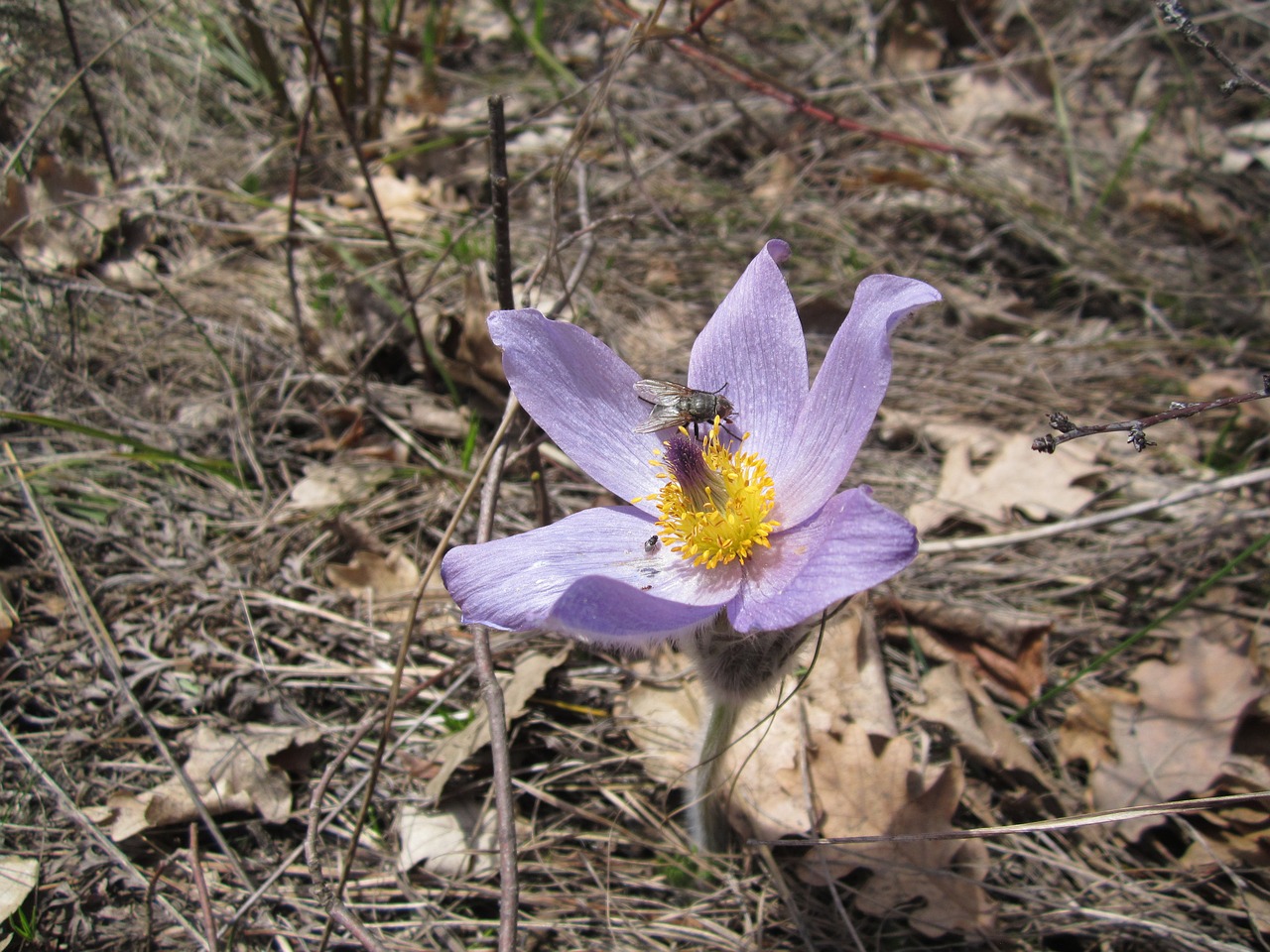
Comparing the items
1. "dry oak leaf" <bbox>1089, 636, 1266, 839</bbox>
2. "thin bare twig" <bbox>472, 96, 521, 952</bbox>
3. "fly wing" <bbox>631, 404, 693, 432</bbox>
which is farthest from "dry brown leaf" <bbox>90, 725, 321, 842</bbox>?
"dry oak leaf" <bbox>1089, 636, 1266, 839</bbox>

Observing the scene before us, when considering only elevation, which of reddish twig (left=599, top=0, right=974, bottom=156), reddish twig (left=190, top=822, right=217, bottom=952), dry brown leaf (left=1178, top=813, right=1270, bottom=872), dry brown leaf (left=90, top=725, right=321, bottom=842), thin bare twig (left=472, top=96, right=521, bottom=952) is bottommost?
dry brown leaf (left=1178, top=813, right=1270, bottom=872)

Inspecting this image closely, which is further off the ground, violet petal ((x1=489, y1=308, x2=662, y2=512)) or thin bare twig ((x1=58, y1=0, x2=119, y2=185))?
thin bare twig ((x1=58, y1=0, x2=119, y2=185))

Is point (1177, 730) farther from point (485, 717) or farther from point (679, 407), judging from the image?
point (485, 717)

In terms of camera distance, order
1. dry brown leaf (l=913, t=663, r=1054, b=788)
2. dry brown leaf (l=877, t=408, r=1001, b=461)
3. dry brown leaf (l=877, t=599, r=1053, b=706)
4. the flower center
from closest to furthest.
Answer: the flower center, dry brown leaf (l=913, t=663, r=1054, b=788), dry brown leaf (l=877, t=599, r=1053, b=706), dry brown leaf (l=877, t=408, r=1001, b=461)

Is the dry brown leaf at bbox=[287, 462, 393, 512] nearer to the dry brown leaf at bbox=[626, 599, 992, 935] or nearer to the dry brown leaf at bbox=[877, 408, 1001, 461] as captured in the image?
the dry brown leaf at bbox=[626, 599, 992, 935]

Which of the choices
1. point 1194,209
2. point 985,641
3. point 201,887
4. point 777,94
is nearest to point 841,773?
point 985,641

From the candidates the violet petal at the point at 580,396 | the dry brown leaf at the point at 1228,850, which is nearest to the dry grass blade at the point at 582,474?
the dry brown leaf at the point at 1228,850

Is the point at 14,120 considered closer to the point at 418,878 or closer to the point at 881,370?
the point at 418,878
